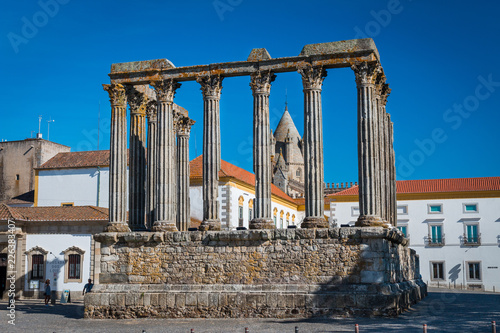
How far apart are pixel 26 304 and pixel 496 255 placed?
1299 inches

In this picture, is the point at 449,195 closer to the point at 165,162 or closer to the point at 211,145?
the point at 211,145

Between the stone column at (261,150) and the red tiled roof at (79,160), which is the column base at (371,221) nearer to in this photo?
the stone column at (261,150)

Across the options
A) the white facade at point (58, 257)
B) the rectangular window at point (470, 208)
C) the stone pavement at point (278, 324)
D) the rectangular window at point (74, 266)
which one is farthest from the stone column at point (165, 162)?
the rectangular window at point (470, 208)

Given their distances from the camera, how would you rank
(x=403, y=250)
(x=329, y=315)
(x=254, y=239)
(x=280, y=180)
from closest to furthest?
(x=329, y=315)
(x=254, y=239)
(x=403, y=250)
(x=280, y=180)

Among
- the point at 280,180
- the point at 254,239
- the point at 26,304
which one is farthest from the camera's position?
the point at 280,180

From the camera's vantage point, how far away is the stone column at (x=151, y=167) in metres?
23.9

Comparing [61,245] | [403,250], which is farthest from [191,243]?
[61,245]

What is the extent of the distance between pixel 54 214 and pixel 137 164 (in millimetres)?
10354

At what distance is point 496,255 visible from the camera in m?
44.7

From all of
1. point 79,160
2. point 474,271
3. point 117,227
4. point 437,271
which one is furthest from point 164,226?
point 474,271

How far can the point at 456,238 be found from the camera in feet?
150

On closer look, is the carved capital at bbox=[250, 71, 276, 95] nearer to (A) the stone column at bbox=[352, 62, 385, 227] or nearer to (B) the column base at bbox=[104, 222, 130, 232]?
(A) the stone column at bbox=[352, 62, 385, 227]

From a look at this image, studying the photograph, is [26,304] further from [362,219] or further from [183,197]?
[362,219]

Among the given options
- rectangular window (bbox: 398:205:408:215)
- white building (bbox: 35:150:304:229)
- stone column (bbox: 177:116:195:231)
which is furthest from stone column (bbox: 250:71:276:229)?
rectangular window (bbox: 398:205:408:215)
